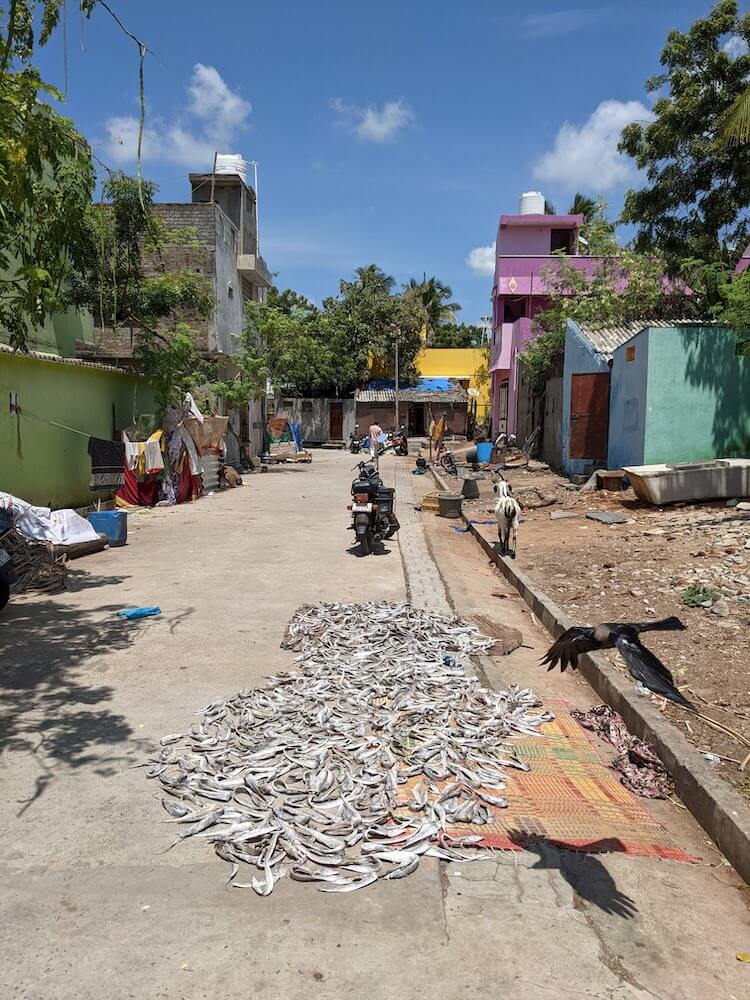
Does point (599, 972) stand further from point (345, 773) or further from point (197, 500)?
point (197, 500)

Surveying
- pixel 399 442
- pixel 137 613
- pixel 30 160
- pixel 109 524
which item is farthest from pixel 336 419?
pixel 30 160

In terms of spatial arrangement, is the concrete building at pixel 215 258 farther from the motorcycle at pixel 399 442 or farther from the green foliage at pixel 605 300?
the green foliage at pixel 605 300

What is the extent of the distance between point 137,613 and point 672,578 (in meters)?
5.60

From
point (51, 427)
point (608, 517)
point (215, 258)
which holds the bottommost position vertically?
point (608, 517)

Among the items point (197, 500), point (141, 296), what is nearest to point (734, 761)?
point (197, 500)

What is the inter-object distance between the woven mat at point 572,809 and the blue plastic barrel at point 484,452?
2132cm

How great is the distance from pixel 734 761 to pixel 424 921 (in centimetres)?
232

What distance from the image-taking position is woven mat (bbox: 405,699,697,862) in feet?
11.5

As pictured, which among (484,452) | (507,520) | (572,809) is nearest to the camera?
(572,809)

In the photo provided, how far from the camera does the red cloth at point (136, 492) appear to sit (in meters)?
15.6

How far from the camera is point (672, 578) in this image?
8133mm

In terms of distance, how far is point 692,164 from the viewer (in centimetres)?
1853

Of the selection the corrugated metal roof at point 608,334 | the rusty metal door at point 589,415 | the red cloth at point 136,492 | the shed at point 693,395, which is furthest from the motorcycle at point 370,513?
the corrugated metal roof at point 608,334

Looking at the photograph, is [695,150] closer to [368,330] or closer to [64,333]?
[64,333]
